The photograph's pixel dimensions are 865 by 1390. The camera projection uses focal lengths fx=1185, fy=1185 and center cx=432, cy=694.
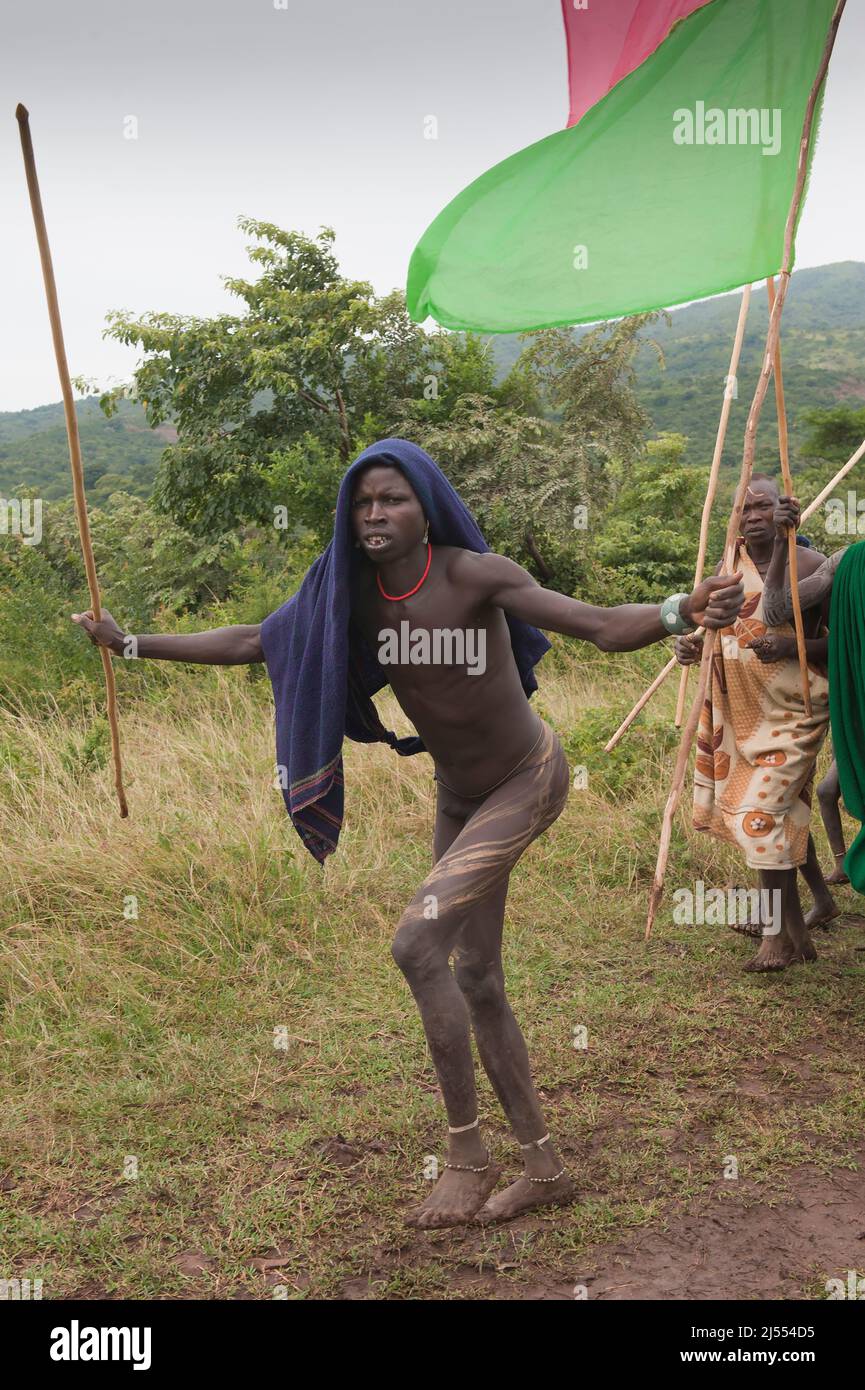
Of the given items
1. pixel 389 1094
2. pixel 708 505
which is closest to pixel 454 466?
pixel 708 505

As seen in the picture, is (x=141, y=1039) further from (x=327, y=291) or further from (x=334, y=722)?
(x=327, y=291)

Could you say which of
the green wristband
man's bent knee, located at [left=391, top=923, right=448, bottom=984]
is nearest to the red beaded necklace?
the green wristband

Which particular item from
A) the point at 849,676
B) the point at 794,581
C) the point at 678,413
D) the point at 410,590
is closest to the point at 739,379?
the point at 678,413

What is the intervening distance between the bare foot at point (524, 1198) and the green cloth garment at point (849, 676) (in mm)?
1785

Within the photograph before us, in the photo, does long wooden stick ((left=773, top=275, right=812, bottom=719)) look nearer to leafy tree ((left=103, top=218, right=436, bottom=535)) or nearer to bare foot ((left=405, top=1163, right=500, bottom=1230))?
bare foot ((left=405, top=1163, right=500, bottom=1230))

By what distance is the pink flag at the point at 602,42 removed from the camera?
482cm

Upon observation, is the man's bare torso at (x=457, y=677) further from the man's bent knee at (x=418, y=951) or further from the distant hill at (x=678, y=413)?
the distant hill at (x=678, y=413)

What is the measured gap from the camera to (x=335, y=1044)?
4441mm

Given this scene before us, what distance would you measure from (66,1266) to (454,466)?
33.0ft

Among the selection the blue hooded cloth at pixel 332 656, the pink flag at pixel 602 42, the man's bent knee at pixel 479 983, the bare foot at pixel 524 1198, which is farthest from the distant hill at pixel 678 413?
the bare foot at pixel 524 1198

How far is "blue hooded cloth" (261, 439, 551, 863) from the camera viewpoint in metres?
3.18

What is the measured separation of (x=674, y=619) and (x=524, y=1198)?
68.8 inches

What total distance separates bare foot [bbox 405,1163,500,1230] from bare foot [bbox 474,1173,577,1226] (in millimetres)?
114

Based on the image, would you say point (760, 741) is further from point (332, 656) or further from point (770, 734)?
point (332, 656)
